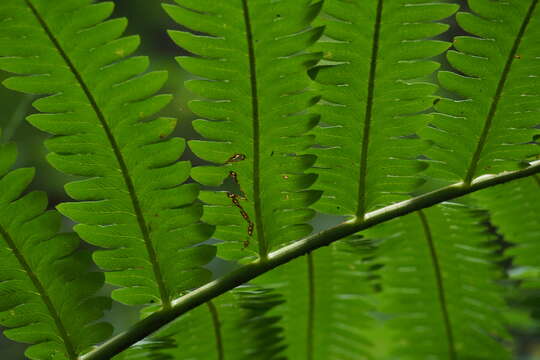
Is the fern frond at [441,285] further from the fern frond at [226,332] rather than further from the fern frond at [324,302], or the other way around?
the fern frond at [226,332]

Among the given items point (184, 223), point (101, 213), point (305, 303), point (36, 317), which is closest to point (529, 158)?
point (305, 303)

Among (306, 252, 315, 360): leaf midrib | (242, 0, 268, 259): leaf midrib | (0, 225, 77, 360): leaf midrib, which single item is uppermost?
(242, 0, 268, 259): leaf midrib

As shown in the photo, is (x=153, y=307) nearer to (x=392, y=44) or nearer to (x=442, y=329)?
(x=392, y=44)

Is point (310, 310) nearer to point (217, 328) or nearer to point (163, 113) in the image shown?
point (217, 328)

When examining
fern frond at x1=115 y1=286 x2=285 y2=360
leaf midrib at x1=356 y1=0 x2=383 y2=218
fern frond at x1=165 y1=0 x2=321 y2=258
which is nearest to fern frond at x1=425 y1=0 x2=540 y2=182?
leaf midrib at x1=356 y1=0 x2=383 y2=218

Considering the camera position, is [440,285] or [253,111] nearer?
[253,111]

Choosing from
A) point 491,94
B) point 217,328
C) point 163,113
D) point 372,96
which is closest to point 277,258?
point 217,328

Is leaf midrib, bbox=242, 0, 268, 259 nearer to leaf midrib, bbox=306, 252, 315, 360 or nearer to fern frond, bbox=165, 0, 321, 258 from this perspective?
fern frond, bbox=165, 0, 321, 258
